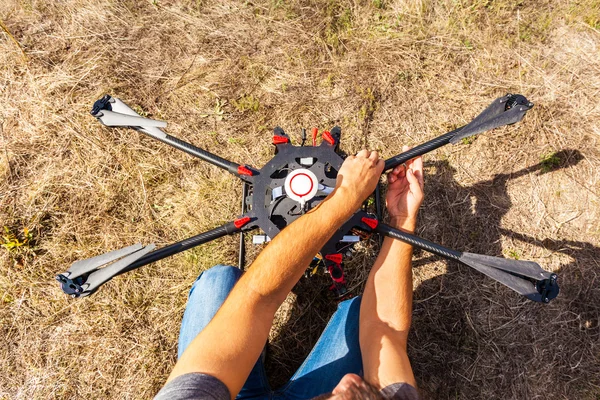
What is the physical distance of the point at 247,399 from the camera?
7.44ft

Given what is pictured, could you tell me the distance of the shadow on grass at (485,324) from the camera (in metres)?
2.99

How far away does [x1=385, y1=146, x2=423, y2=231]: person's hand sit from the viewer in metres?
2.38

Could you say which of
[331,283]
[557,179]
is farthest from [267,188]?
[557,179]

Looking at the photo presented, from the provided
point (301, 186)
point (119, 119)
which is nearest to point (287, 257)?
point (301, 186)

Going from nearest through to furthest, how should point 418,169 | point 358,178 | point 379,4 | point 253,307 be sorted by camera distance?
1. point 253,307
2. point 358,178
3. point 418,169
4. point 379,4

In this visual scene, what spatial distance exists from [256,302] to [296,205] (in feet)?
2.33

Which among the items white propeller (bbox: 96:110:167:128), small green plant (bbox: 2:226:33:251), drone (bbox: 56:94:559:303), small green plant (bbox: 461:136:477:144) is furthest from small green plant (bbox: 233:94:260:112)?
small green plant (bbox: 2:226:33:251)

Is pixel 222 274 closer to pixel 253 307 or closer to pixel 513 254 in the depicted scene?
pixel 253 307

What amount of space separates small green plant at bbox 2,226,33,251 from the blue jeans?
1.80 m

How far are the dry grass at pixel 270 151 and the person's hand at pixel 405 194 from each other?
87 centimetres

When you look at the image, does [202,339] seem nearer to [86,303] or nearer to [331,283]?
[331,283]

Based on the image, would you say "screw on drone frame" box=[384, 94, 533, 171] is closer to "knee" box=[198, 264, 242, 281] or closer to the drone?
the drone

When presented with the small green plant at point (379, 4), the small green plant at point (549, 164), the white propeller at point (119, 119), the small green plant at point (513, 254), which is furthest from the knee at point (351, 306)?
the small green plant at point (379, 4)

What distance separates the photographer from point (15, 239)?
10.7ft
